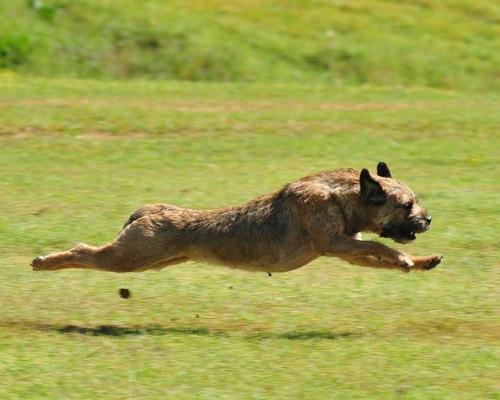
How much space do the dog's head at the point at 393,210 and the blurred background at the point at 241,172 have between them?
0.78 meters

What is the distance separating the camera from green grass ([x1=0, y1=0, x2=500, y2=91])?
2497 centimetres

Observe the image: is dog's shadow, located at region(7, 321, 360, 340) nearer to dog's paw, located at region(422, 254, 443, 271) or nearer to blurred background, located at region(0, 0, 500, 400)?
blurred background, located at region(0, 0, 500, 400)

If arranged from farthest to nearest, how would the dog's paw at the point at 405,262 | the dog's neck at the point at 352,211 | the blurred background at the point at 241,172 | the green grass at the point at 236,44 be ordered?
the green grass at the point at 236,44
the dog's neck at the point at 352,211
the dog's paw at the point at 405,262
the blurred background at the point at 241,172

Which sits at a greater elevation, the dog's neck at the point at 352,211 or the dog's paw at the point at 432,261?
the dog's neck at the point at 352,211

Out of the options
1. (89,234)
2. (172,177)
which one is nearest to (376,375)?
(89,234)

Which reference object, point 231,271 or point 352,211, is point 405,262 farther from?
point 231,271

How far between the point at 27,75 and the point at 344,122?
6.97m

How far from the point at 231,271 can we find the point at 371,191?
260cm

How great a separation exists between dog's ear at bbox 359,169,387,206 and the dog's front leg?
376mm

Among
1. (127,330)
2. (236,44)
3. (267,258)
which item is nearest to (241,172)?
(267,258)

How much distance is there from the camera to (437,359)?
9.38 metres

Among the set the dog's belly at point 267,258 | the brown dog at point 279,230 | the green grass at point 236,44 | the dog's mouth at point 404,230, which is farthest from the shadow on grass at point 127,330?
the green grass at point 236,44

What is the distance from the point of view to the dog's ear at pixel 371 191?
10.2m

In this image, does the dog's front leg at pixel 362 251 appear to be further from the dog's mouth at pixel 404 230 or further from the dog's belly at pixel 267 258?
the dog's mouth at pixel 404 230
